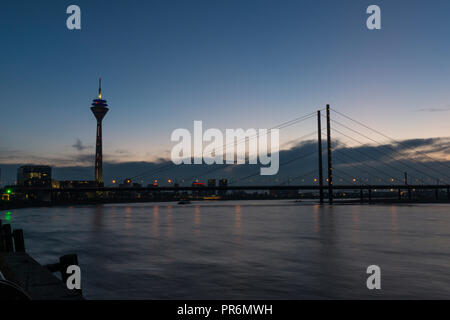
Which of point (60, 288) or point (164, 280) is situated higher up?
point (60, 288)

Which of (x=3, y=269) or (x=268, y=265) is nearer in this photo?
(x=3, y=269)

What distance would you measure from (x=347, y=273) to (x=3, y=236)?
13.1 m

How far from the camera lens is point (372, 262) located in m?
17.3

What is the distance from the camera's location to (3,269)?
9961 mm

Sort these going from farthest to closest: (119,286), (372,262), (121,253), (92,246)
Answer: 1. (92,246)
2. (121,253)
3. (372,262)
4. (119,286)

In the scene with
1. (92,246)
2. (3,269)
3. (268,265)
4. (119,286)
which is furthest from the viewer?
(92,246)

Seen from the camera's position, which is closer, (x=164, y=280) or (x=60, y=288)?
(x=60, y=288)

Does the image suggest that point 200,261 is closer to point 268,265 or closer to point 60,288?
point 268,265
